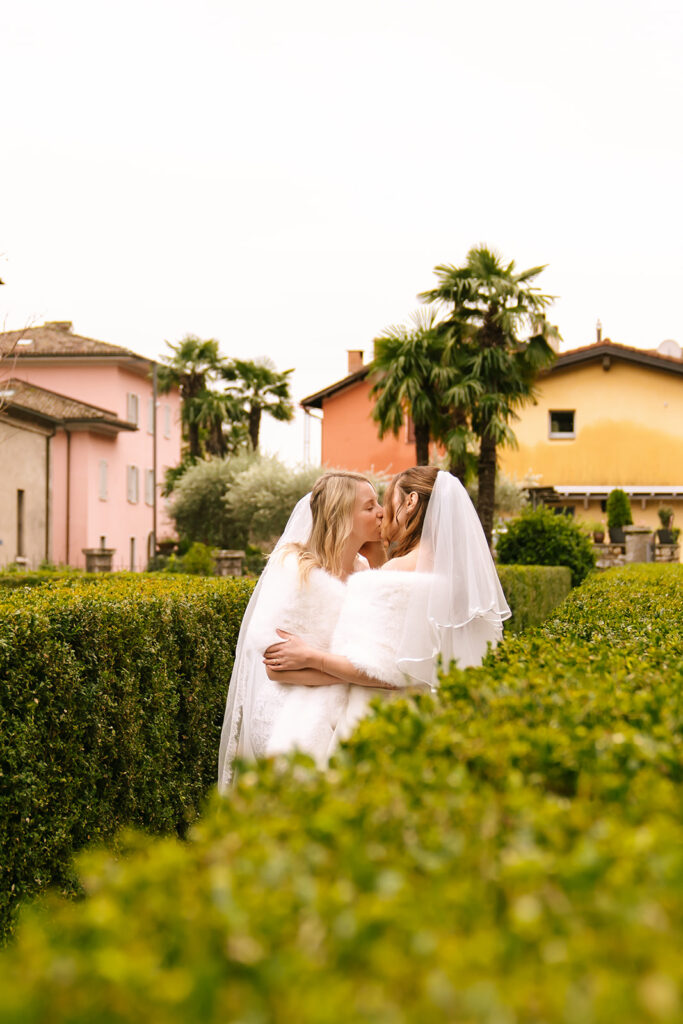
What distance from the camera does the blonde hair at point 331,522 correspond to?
509cm

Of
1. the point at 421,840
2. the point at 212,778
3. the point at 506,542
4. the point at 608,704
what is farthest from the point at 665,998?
the point at 506,542

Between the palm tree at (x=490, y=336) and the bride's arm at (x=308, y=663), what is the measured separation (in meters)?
23.9

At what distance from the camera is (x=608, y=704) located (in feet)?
9.52

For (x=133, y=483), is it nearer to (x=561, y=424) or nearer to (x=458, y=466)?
(x=561, y=424)

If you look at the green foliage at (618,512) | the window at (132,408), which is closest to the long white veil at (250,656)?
the green foliage at (618,512)

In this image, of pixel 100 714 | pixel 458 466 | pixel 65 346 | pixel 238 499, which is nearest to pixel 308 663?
pixel 100 714

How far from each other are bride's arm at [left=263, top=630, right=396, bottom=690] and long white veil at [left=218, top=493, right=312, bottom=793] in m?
0.13

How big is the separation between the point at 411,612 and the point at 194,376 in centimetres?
4444

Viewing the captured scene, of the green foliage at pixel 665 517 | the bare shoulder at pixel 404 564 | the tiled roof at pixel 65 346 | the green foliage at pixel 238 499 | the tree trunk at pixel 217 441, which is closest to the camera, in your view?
the bare shoulder at pixel 404 564

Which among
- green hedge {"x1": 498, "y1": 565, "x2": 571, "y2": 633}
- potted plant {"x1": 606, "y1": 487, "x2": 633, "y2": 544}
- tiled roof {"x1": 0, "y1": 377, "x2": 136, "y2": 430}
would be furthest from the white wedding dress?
tiled roof {"x1": 0, "y1": 377, "x2": 136, "y2": 430}

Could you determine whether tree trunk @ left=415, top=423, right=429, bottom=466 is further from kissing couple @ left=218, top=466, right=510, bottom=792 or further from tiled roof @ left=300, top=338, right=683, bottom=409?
kissing couple @ left=218, top=466, right=510, bottom=792

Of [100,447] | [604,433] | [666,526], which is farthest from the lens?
[100,447]

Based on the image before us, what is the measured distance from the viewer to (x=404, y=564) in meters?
5.00

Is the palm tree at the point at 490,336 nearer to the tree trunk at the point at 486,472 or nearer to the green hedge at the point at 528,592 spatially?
the tree trunk at the point at 486,472
